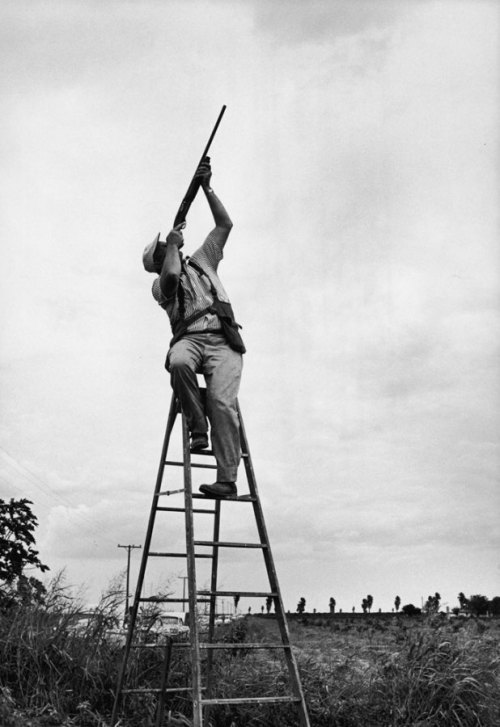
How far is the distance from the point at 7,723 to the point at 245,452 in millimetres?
2768

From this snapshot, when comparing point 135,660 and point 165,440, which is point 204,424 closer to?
point 165,440

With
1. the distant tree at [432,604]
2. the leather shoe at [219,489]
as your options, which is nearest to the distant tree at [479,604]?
the distant tree at [432,604]

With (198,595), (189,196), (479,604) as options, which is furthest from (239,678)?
(479,604)

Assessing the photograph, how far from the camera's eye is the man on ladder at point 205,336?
6.04 metres

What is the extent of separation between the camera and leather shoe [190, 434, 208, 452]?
606 centimetres

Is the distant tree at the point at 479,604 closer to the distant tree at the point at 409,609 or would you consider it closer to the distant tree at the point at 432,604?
the distant tree at the point at 409,609

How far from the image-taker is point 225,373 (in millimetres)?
6227

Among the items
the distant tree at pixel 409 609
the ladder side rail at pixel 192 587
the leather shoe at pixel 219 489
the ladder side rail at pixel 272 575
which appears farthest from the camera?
the distant tree at pixel 409 609

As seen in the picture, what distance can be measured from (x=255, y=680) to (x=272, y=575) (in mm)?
2017

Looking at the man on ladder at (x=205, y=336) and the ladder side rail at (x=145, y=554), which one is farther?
the ladder side rail at (x=145, y=554)

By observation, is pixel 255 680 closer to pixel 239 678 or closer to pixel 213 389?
pixel 239 678

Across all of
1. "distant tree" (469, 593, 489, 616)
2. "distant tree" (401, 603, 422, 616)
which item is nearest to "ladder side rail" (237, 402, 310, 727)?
"distant tree" (401, 603, 422, 616)

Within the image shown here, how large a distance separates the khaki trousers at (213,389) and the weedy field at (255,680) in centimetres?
226

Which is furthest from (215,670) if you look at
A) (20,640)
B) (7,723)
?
(7,723)
